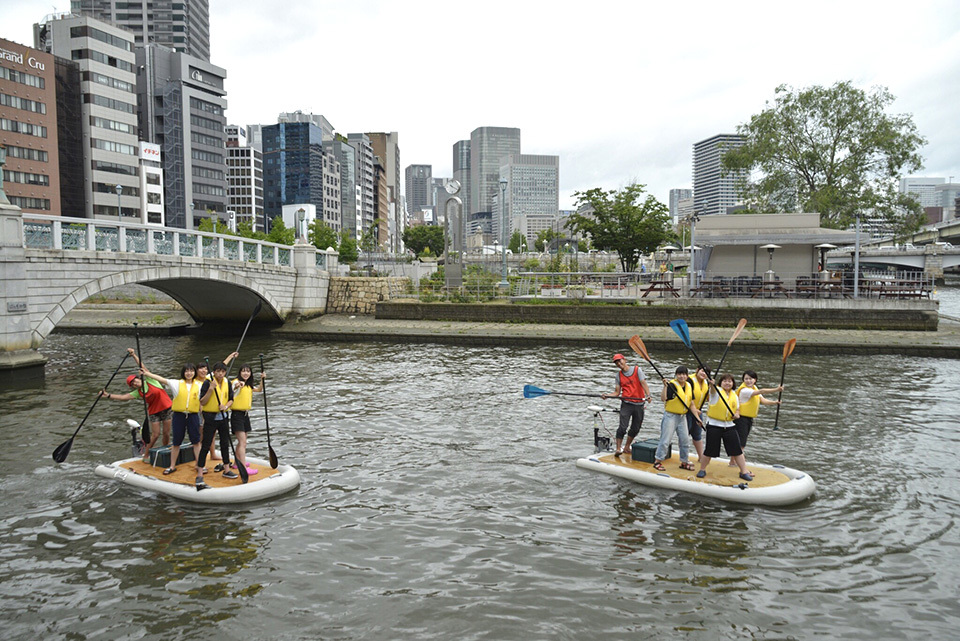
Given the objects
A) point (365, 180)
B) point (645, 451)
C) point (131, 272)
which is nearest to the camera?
point (645, 451)

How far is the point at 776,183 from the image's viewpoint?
160 feet

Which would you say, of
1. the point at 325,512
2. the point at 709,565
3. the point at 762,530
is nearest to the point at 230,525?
the point at 325,512

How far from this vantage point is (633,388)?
441 inches

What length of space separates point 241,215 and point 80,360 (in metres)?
112

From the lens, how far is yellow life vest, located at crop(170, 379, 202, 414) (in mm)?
10570

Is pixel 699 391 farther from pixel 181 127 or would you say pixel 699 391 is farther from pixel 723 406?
pixel 181 127

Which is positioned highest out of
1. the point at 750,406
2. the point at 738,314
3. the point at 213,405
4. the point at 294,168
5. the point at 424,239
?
the point at 294,168

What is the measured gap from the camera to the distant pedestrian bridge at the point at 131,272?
21.3m

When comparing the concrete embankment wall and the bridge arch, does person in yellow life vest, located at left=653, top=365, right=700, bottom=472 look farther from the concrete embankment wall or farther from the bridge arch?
the bridge arch

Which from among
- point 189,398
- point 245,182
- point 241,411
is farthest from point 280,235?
point 245,182

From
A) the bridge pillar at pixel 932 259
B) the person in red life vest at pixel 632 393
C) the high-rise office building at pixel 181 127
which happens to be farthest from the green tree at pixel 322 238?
the person in red life vest at pixel 632 393

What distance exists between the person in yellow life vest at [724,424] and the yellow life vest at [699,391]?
12.4 inches

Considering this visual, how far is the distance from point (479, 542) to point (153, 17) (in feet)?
423

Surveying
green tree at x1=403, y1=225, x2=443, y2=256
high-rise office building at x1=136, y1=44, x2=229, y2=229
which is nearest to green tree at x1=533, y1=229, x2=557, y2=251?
green tree at x1=403, y1=225, x2=443, y2=256
